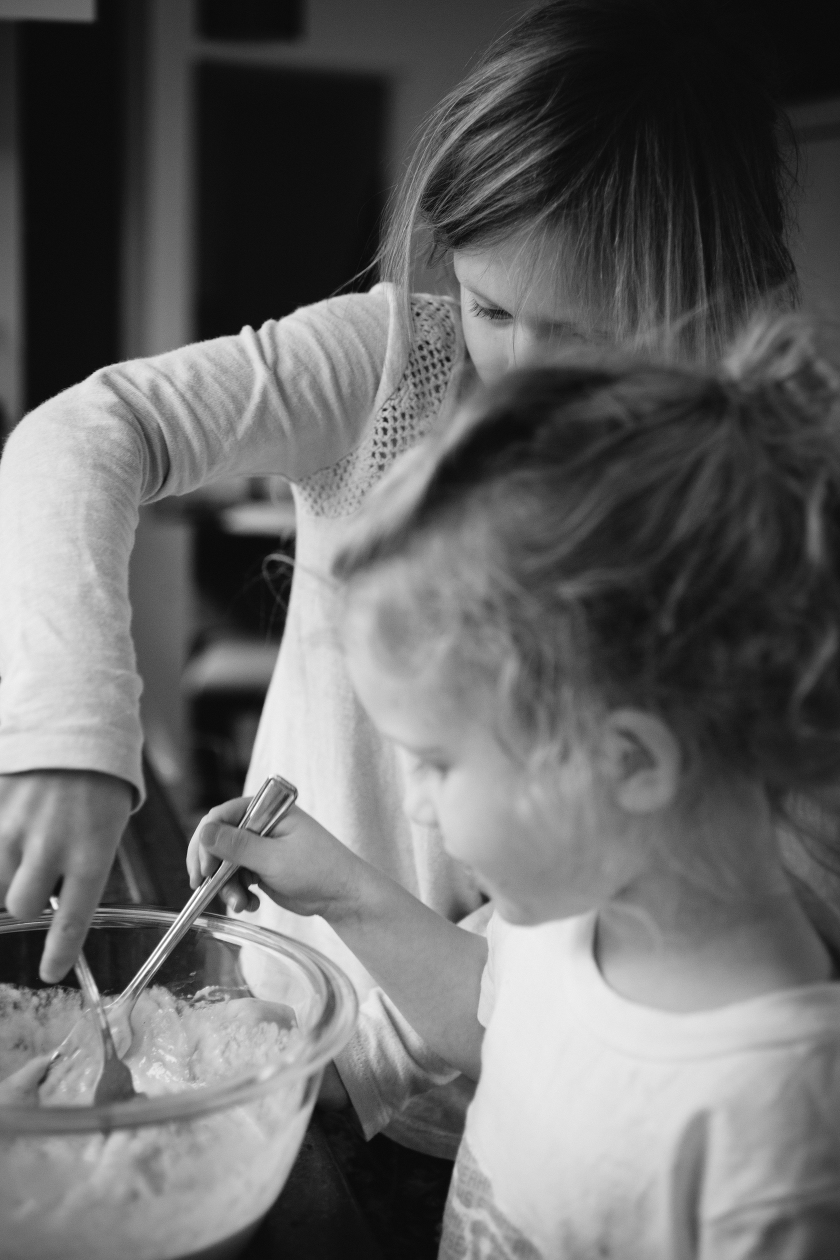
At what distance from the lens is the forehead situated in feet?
3.14

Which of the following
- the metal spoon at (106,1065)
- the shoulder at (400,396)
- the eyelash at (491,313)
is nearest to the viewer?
the metal spoon at (106,1065)

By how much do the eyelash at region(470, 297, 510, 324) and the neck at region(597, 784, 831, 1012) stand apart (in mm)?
526

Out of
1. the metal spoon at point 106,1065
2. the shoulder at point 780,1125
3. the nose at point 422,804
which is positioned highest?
the nose at point 422,804

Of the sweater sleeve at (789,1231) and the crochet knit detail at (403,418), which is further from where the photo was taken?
the crochet knit detail at (403,418)

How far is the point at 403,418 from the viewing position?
1140 millimetres

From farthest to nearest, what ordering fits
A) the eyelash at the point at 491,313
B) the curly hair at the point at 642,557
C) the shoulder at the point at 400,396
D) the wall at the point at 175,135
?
the wall at the point at 175,135 < the shoulder at the point at 400,396 < the eyelash at the point at 491,313 < the curly hair at the point at 642,557

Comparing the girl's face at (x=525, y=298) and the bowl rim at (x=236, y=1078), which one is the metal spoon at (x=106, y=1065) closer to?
the bowl rim at (x=236, y=1078)

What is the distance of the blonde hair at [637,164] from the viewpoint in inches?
37.0

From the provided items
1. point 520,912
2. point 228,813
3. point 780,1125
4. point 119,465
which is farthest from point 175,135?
point 780,1125

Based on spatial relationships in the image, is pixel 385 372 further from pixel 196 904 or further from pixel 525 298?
pixel 196 904

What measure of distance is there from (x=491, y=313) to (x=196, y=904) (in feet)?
1.73

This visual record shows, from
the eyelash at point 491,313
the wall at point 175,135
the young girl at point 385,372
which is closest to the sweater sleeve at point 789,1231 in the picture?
the young girl at point 385,372

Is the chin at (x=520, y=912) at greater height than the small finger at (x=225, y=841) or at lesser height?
greater

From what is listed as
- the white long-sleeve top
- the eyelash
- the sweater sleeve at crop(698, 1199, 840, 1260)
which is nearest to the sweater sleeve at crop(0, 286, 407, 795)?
the white long-sleeve top
